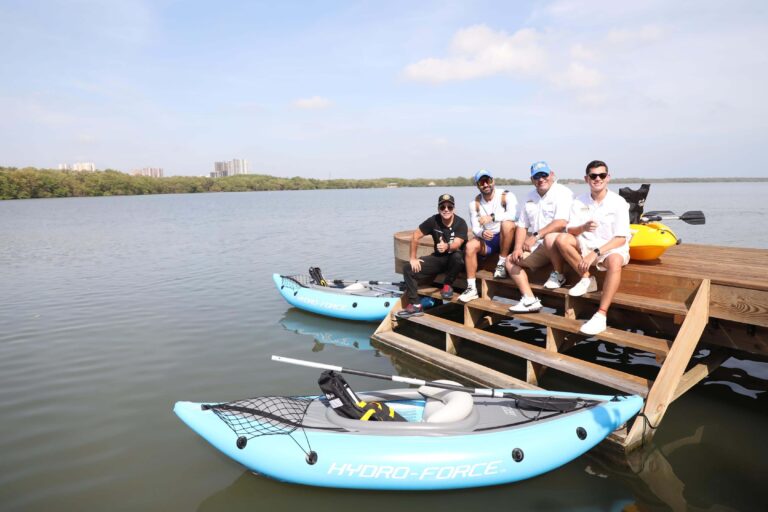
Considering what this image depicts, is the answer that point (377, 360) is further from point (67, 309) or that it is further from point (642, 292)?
point (67, 309)

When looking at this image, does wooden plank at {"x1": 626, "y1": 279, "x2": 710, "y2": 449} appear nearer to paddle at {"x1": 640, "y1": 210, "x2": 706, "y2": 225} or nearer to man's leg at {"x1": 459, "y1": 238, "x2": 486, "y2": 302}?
paddle at {"x1": 640, "y1": 210, "x2": 706, "y2": 225}

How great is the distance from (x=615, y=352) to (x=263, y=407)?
19.7 ft

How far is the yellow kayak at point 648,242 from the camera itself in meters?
5.94

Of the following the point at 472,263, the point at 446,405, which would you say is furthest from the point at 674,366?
the point at 472,263

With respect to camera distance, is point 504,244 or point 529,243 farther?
point 504,244

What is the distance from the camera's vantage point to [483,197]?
24.2ft

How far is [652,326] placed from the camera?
6648mm

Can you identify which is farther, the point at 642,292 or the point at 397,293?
the point at 397,293

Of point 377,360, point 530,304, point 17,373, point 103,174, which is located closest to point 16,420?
point 17,373

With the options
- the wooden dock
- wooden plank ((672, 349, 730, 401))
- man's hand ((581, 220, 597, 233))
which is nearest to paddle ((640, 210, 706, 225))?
the wooden dock

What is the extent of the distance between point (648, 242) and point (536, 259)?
4.70 feet

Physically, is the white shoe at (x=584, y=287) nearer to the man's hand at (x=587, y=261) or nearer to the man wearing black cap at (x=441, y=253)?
the man's hand at (x=587, y=261)

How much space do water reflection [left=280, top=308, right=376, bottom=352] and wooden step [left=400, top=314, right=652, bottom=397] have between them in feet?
7.45

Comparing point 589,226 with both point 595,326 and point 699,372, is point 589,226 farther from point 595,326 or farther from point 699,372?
point 699,372
